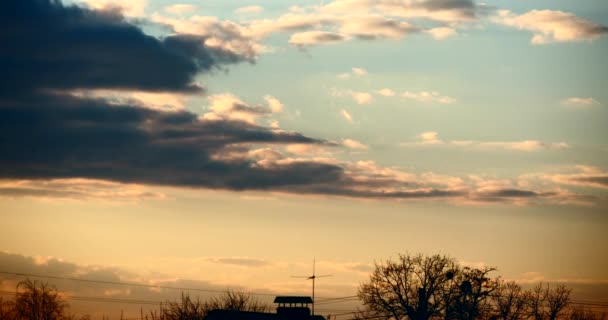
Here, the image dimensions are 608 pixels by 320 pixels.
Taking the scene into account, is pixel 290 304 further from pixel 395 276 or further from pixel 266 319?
pixel 395 276

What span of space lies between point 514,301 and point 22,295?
3039 inches

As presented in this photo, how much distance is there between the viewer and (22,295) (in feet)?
506

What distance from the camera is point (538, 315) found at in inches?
6619

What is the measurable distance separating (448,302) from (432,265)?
6.97 m

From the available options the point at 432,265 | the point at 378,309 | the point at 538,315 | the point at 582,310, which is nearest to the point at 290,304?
the point at 378,309

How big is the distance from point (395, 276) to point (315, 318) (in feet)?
53.1

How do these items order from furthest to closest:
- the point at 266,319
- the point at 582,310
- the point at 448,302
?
the point at 582,310
the point at 448,302
the point at 266,319

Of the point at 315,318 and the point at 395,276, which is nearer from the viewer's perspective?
the point at 315,318

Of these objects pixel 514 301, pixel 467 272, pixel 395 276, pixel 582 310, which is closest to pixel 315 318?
pixel 395 276

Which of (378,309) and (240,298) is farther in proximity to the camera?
(240,298)

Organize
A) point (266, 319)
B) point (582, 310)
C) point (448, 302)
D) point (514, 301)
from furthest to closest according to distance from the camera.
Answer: point (582, 310) → point (514, 301) → point (448, 302) → point (266, 319)

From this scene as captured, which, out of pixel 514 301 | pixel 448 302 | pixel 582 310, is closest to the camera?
pixel 448 302

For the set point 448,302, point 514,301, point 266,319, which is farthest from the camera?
point 514,301

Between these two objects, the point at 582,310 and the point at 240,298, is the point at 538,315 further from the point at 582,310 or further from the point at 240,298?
the point at 240,298
